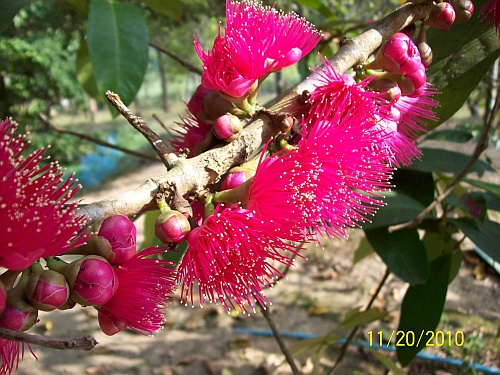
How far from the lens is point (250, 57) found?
69 cm

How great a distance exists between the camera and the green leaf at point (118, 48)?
1079mm

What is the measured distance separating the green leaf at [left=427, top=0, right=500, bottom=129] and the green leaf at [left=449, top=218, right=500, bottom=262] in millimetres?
451

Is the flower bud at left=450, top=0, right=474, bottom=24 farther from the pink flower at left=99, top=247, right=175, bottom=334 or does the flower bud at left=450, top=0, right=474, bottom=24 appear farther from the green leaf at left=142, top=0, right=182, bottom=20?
the green leaf at left=142, top=0, right=182, bottom=20

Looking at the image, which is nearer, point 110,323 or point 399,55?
point 110,323

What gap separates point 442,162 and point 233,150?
96 centimetres

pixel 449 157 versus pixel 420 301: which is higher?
pixel 449 157

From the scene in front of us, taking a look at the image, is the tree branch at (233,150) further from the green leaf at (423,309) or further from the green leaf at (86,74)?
the green leaf at (86,74)

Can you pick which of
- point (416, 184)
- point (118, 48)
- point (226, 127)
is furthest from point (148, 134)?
point (416, 184)

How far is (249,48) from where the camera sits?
69 centimetres

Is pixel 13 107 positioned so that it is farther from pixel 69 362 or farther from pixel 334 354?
pixel 334 354

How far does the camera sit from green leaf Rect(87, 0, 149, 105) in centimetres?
108

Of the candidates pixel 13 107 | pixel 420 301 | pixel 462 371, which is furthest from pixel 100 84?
pixel 13 107

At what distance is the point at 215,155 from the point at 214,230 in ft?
0.32

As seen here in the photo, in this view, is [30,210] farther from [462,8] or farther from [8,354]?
[462,8]
